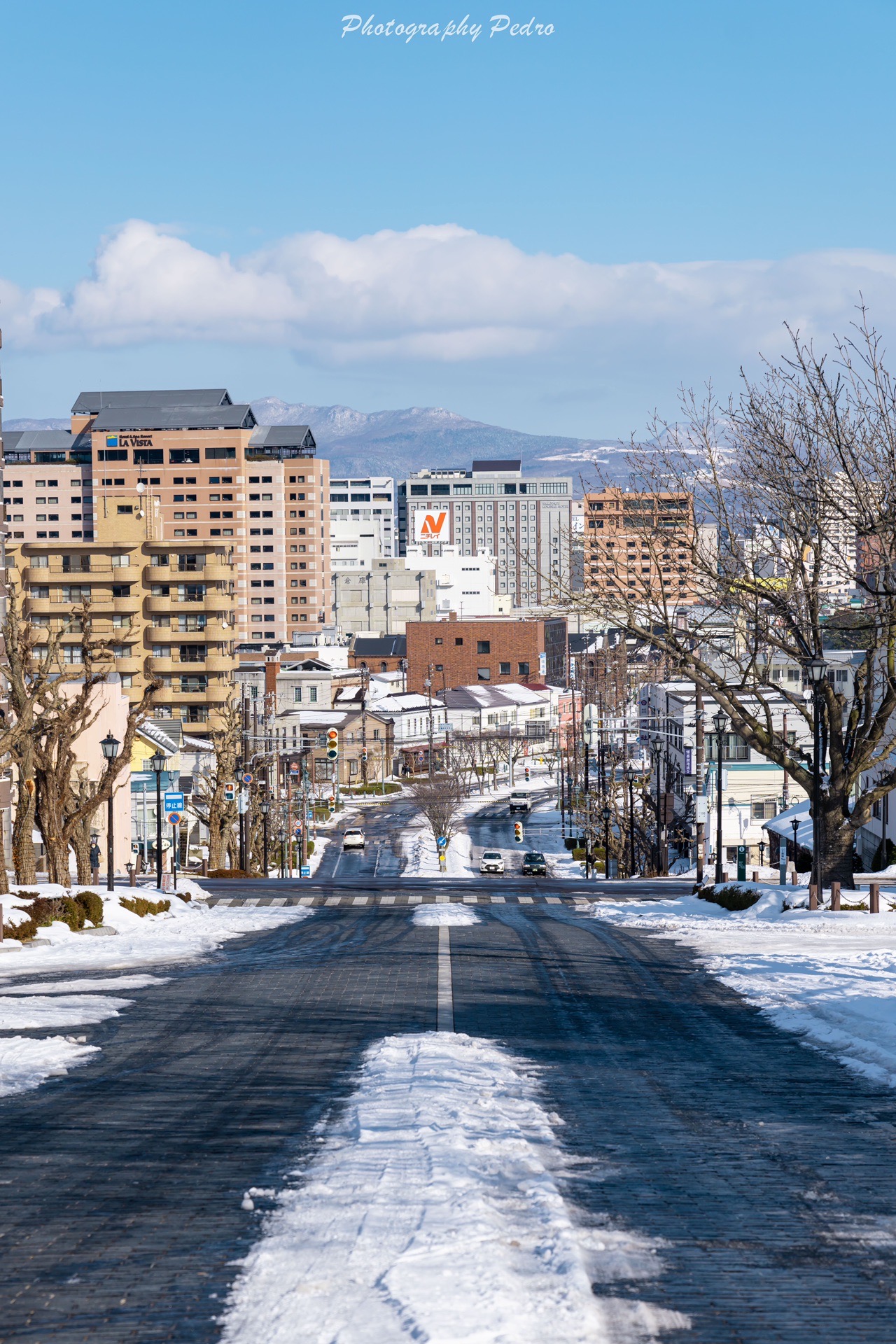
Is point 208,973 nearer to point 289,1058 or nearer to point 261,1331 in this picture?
point 289,1058

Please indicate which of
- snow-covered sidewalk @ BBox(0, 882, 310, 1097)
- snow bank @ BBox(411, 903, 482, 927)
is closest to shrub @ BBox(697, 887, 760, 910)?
snow bank @ BBox(411, 903, 482, 927)

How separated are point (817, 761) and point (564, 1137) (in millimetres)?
21253

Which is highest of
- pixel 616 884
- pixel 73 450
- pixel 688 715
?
pixel 73 450

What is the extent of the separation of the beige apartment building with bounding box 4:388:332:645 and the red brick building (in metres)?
18.3

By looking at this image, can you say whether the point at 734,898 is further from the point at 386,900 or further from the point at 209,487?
the point at 209,487

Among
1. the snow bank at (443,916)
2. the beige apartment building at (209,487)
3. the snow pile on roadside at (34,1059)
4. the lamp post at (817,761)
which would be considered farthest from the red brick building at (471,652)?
the snow pile on roadside at (34,1059)

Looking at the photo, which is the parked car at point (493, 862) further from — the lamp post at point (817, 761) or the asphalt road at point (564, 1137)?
the asphalt road at point (564, 1137)

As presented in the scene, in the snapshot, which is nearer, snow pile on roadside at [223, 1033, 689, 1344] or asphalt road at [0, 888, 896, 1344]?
snow pile on roadside at [223, 1033, 689, 1344]

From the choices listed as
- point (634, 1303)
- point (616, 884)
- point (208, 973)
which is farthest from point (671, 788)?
point (634, 1303)

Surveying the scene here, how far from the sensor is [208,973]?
760 inches

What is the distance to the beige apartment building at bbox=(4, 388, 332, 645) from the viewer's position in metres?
187

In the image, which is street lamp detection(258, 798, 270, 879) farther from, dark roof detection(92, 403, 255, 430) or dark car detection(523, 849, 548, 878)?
dark roof detection(92, 403, 255, 430)

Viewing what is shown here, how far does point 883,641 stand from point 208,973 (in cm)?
1548

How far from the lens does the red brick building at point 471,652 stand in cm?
17900
